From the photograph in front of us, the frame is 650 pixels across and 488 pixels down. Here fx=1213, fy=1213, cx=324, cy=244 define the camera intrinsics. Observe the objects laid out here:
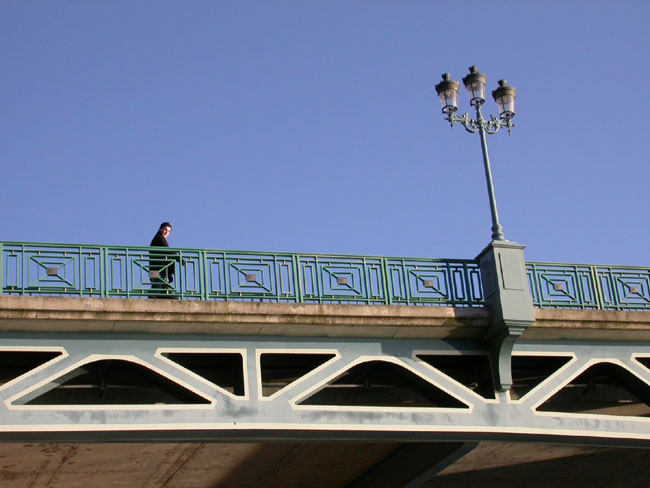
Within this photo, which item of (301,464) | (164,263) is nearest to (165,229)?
(164,263)

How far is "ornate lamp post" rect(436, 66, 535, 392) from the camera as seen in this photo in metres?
19.8

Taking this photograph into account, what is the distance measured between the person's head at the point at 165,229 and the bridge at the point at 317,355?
0.73m

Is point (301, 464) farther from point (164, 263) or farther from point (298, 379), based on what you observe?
point (164, 263)

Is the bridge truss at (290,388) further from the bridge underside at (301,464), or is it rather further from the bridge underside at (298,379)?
the bridge underside at (301,464)

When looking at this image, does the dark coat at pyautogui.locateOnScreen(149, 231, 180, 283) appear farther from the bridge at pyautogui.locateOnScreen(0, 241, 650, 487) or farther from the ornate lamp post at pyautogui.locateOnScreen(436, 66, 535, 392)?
the ornate lamp post at pyautogui.locateOnScreen(436, 66, 535, 392)

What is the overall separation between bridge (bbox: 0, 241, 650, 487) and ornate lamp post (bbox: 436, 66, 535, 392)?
37 millimetres

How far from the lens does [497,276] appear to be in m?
20.0

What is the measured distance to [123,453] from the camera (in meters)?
24.2

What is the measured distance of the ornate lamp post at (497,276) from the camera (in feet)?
65.1

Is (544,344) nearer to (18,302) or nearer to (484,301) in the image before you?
(484,301)

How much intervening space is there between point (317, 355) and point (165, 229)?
3257mm

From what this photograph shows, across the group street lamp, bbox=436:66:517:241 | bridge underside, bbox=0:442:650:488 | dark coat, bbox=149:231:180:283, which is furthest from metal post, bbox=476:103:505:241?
dark coat, bbox=149:231:180:283

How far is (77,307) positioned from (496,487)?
1504 cm

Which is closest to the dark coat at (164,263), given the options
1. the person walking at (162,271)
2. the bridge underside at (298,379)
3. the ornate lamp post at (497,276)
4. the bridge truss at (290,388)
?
the person walking at (162,271)
